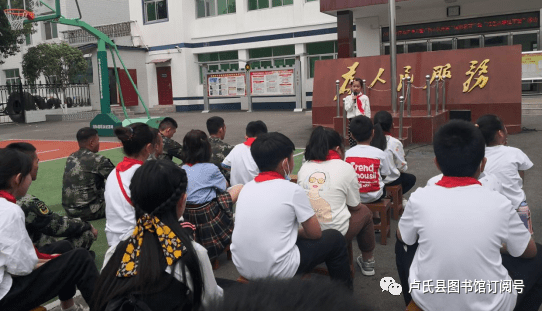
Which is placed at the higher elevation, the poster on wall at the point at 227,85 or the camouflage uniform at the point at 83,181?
the poster on wall at the point at 227,85

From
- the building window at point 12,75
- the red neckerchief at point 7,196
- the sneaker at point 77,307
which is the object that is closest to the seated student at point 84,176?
the sneaker at point 77,307

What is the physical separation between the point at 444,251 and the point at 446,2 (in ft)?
47.7

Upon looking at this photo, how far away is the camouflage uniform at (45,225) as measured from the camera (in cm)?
273

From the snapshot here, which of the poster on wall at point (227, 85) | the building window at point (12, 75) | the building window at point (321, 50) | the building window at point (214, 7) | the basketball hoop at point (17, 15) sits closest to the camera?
the basketball hoop at point (17, 15)

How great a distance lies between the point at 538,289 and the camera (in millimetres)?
2205

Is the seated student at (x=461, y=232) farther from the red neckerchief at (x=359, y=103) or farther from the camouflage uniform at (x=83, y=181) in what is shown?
the red neckerchief at (x=359, y=103)

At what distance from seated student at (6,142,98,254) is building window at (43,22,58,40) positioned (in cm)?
2531

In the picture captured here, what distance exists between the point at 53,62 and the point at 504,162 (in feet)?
61.8

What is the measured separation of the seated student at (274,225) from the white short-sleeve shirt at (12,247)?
3.34 ft

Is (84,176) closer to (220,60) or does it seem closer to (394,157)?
(394,157)

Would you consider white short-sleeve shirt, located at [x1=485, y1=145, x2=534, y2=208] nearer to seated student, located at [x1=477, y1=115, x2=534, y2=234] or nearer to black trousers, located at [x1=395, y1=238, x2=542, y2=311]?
seated student, located at [x1=477, y1=115, x2=534, y2=234]

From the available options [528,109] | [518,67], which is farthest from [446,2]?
[518,67]

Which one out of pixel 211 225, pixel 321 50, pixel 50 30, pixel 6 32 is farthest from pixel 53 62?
pixel 211 225

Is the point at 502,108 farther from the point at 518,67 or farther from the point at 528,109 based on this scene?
the point at 528,109
